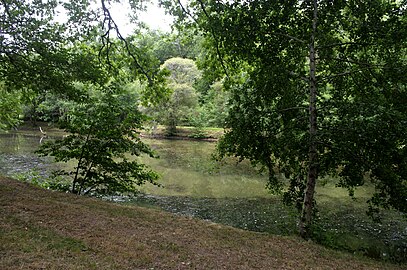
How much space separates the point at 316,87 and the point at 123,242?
4.96 m

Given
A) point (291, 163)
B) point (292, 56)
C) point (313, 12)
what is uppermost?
point (313, 12)

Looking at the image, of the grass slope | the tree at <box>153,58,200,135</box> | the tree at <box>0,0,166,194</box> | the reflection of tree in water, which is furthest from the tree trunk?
the tree at <box>153,58,200,135</box>

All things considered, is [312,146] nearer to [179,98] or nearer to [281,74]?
[281,74]

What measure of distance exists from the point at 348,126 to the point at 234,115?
2244 millimetres

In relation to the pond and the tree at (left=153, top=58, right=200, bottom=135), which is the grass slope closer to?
the pond

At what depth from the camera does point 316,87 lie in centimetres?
682

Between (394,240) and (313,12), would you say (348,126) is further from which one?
(394,240)

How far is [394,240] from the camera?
8.38 meters

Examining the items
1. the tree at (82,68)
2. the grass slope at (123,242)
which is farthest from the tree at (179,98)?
the grass slope at (123,242)

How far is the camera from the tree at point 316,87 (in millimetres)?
5805

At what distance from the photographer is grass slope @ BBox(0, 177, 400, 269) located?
3.85 metres

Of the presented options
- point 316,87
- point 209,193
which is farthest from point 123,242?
point 209,193

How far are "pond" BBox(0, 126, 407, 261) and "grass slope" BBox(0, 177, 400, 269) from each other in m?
1.66

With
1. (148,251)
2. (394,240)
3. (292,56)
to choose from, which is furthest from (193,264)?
(394,240)
